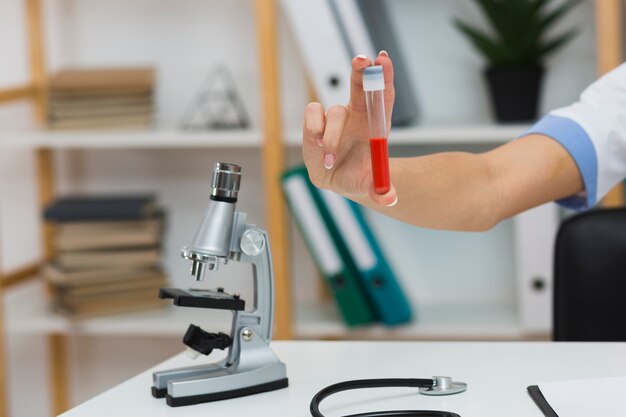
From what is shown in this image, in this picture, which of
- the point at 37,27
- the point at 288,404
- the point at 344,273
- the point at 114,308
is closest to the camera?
the point at 288,404

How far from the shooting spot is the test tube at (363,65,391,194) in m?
0.86

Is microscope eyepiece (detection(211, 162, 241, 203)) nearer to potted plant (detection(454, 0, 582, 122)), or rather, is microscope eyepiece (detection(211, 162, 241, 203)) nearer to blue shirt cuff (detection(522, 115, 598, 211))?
blue shirt cuff (detection(522, 115, 598, 211))

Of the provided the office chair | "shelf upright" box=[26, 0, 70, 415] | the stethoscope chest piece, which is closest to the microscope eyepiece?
the stethoscope chest piece

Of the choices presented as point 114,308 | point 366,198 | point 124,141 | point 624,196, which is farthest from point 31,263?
point 366,198

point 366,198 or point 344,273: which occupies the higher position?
point 366,198

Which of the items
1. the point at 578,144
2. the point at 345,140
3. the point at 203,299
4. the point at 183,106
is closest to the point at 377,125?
the point at 345,140

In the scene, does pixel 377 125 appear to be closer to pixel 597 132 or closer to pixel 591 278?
pixel 597 132

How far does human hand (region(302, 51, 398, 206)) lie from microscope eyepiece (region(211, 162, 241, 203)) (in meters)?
0.08

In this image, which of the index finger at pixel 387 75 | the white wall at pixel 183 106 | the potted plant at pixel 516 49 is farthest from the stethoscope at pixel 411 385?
the white wall at pixel 183 106

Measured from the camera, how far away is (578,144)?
1324mm

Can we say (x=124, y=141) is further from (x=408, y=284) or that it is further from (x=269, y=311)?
(x=269, y=311)

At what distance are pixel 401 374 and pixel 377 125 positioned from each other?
29cm

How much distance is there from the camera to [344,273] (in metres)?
2.02

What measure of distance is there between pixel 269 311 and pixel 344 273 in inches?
39.1
